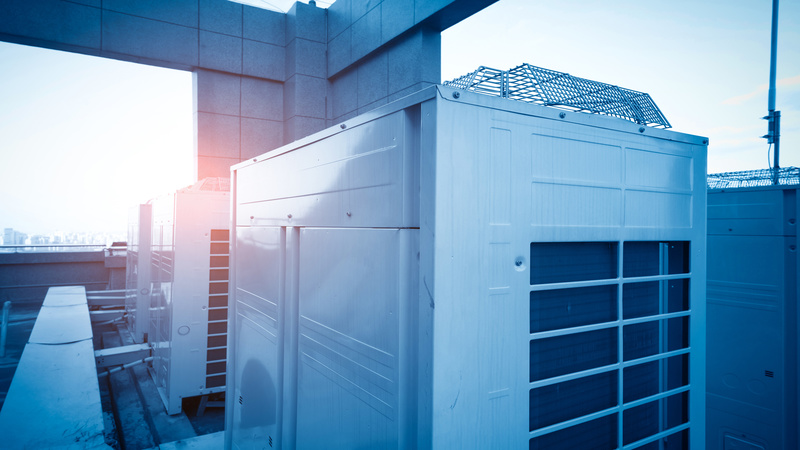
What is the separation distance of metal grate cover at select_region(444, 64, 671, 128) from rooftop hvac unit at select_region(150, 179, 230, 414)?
327 cm

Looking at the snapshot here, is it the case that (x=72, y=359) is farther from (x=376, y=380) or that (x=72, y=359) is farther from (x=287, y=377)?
(x=376, y=380)

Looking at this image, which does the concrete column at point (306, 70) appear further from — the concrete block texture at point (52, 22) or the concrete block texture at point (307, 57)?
the concrete block texture at point (52, 22)

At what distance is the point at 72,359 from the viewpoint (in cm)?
323

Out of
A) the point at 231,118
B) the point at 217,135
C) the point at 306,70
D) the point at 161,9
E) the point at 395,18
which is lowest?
the point at 217,135

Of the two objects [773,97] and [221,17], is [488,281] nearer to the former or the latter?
[773,97]

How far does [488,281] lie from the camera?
3.55 ft

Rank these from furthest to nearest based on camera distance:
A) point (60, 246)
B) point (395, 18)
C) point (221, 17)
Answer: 1. point (60, 246)
2. point (221, 17)
3. point (395, 18)

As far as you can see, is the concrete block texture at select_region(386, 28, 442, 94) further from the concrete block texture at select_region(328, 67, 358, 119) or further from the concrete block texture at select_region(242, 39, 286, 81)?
the concrete block texture at select_region(242, 39, 286, 81)

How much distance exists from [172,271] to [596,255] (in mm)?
3880

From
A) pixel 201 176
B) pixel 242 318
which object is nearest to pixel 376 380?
pixel 242 318

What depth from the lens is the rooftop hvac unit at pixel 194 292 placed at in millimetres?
4055

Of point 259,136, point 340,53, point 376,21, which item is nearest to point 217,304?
point 259,136

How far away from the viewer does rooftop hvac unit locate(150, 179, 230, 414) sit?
4.05 metres

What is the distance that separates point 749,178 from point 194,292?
4360 millimetres
